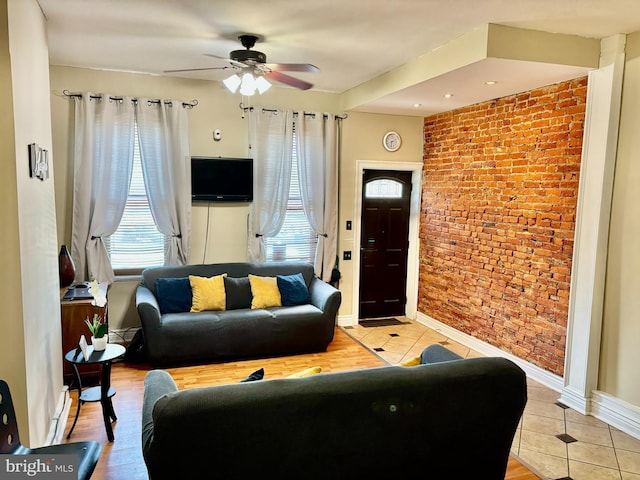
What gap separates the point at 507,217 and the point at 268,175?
8.93 feet

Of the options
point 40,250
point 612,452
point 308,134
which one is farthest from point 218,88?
point 612,452

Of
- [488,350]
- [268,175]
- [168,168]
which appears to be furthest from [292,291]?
[488,350]

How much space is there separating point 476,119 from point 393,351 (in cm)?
278

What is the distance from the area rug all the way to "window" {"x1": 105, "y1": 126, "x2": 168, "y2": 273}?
2.78m

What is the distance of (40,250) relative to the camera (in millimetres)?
2820

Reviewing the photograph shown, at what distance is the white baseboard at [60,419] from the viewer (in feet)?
9.78

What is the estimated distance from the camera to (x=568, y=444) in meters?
3.26

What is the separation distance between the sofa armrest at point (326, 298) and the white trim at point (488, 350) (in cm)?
162

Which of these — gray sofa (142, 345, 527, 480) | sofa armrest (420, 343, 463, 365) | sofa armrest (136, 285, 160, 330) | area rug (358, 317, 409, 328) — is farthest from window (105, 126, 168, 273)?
sofa armrest (420, 343, 463, 365)

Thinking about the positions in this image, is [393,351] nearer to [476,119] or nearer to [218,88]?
[476,119]

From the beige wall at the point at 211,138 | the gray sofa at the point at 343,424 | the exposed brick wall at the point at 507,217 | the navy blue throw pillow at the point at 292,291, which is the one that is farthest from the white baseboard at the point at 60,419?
the exposed brick wall at the point at 507,217

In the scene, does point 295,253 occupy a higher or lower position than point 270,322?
higher

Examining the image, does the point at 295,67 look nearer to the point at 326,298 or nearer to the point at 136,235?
the point at 326,298

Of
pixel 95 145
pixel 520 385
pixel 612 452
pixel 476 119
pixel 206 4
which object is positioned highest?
pixel 206 4
